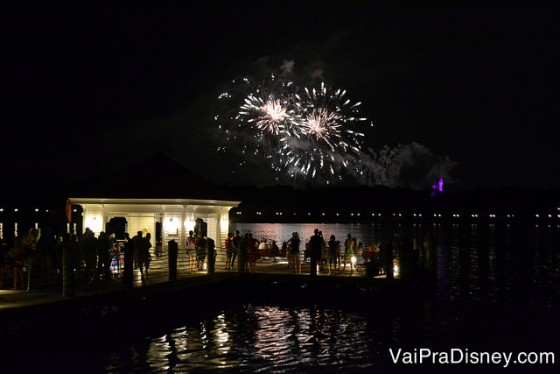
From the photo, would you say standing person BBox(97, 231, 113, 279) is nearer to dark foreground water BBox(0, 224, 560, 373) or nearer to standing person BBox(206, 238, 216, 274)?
dark foreground water BBox(0, 224, 560, 373)

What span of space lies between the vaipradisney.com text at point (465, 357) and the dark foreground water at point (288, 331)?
6.6 inches

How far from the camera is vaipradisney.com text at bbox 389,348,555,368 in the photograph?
19.1 m

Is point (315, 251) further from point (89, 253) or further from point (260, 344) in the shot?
point (89, 253)

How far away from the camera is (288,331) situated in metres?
22.3

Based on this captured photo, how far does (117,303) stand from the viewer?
22297 mm

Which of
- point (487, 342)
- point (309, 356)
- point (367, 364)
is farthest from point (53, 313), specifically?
point (487, 342)

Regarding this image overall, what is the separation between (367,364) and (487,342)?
5344 mm

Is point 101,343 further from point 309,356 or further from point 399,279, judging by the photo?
point 399,279

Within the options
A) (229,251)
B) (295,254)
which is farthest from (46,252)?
(295,254)

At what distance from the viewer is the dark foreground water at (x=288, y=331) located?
17953mm

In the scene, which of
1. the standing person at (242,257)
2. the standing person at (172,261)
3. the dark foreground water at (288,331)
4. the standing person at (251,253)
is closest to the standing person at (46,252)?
the dark foreground water at (288,331)

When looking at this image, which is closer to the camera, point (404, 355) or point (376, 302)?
point (404, 355)

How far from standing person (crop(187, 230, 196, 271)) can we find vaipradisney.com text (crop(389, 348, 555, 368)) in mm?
10295

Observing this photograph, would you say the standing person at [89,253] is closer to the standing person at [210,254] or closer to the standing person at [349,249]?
the standing person at [210,254]
